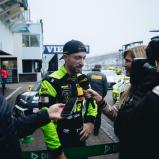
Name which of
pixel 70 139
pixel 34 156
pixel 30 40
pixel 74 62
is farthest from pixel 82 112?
pixel 30 40

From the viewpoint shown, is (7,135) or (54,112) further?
(54,112)

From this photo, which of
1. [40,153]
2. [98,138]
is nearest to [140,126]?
[40,153]

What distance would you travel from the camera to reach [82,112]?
2.93 metres

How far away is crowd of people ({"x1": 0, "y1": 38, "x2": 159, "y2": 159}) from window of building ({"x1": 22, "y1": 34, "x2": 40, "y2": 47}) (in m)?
30.0

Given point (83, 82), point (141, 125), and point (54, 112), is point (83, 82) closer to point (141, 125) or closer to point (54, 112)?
point (54, 112)

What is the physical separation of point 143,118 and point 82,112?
4.86ft

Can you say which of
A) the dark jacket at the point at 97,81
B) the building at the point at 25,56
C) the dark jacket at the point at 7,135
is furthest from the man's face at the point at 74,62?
the building at the point at 25,56

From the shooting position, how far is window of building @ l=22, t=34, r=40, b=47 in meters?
32.0

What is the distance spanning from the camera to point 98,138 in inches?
264

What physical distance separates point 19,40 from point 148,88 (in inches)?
1232

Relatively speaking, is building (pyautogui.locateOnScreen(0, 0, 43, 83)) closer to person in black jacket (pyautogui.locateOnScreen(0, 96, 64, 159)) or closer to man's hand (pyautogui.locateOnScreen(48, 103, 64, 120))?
man's hand (pyautogui.locateOnScreen(48, 103, 64, 120))

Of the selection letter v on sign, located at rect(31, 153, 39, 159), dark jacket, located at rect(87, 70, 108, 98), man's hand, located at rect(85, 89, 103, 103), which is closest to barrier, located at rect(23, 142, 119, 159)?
letter v on sign, located at rect(31, 153, 39, 159)

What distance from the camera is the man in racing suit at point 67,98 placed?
8.67ft

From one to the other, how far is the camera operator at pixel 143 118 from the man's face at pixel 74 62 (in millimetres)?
1158
